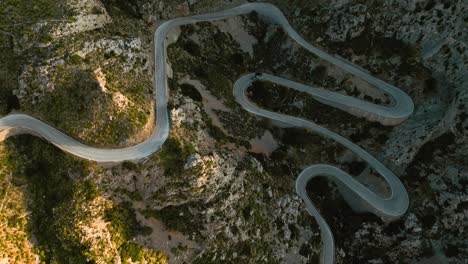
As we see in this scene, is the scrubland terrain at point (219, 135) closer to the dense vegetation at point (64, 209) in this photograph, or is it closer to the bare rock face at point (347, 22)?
the dense vegetation at point (64, 209)

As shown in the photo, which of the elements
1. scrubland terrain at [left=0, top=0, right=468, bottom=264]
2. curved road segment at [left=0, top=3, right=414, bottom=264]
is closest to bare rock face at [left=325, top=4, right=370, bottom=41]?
scrubland terrain at [left=0, top=0, right=468, bottom=264]

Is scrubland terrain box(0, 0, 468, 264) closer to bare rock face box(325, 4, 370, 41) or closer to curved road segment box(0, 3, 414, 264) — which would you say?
bare rock face box(325, 4, 370, 41)

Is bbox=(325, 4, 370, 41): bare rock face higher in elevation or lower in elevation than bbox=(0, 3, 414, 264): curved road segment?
higher

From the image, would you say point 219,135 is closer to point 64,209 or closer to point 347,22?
point 64,209

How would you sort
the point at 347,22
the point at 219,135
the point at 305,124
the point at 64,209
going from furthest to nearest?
the point at 347,22 < the point at 305,124 < the point at 219,135 < the point at 64,209

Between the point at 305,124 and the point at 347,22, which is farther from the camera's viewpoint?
the point at 347,22

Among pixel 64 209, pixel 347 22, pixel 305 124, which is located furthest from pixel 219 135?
pixel 347 22

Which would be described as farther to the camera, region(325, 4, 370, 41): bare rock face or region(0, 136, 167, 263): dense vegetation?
region(325, 4, 370, 41): bare rock face

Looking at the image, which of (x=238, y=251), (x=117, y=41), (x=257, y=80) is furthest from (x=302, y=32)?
(x=238, y=251)

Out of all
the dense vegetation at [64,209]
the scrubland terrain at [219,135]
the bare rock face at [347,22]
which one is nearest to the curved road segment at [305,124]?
the scrubland terrain at [219,135]
